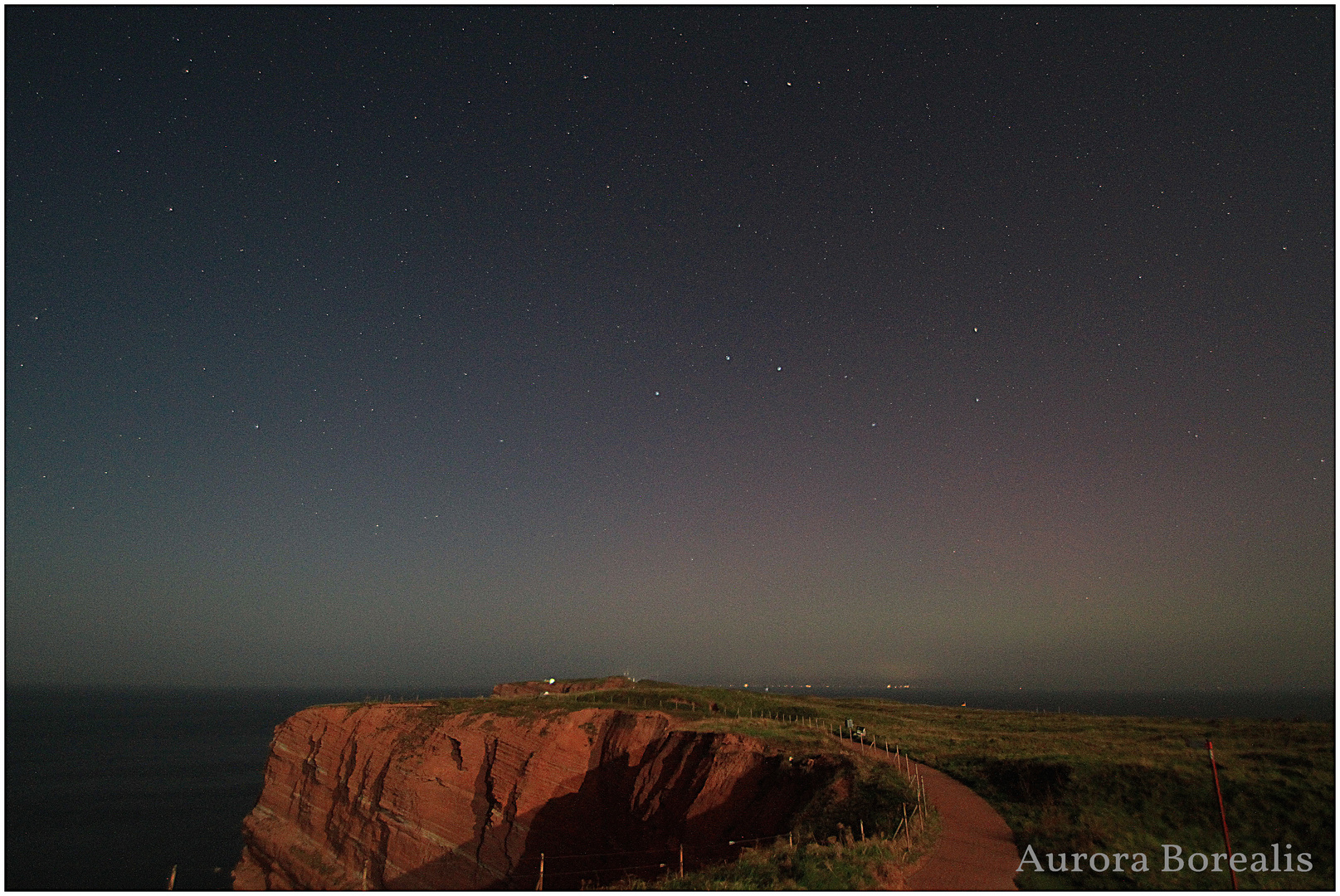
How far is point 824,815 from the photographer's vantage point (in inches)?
936

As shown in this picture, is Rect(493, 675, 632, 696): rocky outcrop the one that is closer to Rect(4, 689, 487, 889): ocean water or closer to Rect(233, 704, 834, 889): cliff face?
Rect(233, 704, 834, 889): cliff face

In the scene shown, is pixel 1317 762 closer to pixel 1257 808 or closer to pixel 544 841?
pixel 1257 808

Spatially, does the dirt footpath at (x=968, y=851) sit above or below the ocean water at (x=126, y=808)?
above

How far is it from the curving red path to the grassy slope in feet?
2.01

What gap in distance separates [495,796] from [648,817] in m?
10.3

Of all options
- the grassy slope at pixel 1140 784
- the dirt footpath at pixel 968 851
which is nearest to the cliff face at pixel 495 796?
the grassy slope at pixel 1140 784

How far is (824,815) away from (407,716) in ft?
106

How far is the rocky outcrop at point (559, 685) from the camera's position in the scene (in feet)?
225

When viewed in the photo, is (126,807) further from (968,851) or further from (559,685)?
(968,851)

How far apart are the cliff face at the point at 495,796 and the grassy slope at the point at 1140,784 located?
136 inches

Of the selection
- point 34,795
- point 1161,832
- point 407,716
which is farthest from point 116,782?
point 1161,832

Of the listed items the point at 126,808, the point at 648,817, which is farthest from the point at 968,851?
the point at 126,808

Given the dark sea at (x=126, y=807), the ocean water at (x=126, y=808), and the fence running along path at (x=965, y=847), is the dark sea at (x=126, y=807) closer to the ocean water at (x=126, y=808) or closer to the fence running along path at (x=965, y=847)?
the ocean water at (x=126, y=808)

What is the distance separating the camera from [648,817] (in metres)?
33.8
